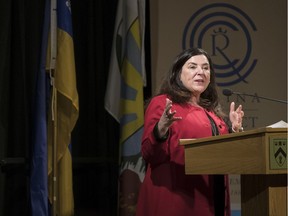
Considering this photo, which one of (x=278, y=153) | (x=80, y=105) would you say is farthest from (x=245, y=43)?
(x=278, y=153)

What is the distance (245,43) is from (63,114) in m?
1.58

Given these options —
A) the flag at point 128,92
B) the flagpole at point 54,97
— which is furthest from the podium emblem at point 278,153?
the flag at point 128,92

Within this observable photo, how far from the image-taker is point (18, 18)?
3699mm

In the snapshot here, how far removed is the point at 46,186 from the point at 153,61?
1.24m

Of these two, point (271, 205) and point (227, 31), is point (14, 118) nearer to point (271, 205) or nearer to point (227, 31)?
point (227, 31)

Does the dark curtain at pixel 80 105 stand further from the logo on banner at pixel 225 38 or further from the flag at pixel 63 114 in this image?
the logo on banner at pixel 225 38

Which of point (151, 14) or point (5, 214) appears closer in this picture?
point (5, 214)

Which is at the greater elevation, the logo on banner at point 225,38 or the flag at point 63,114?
the logo on banner at point 225,38

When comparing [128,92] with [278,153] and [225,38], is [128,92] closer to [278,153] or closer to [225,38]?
[225,38]

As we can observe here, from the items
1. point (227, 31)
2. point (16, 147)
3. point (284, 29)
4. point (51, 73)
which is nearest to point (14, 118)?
point (16, 147)

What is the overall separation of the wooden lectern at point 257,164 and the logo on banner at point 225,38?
228cm

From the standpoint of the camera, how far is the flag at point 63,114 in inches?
137

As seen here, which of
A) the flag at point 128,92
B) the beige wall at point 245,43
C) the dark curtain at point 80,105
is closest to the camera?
the dark curtain at point 80,105

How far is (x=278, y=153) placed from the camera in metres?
1.71
